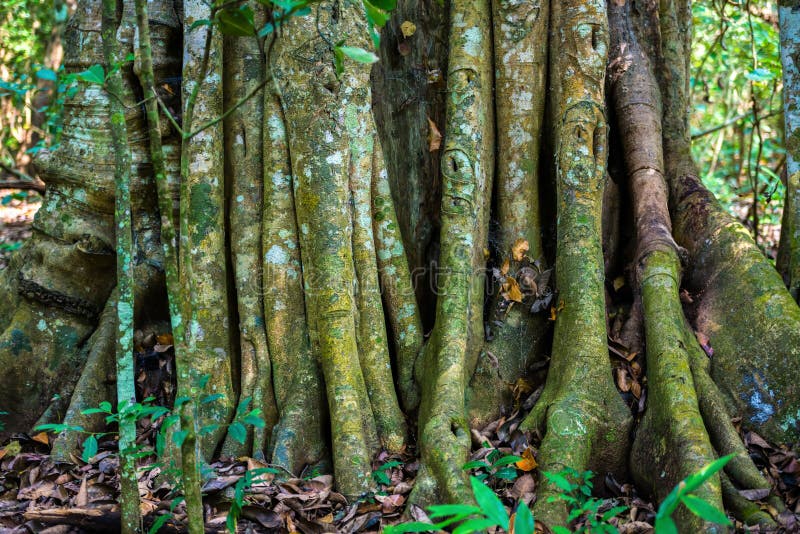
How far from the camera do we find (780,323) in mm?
3643

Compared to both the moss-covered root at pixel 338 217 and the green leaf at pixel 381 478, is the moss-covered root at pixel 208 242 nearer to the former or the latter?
the moss-covered root at pixel 338 217

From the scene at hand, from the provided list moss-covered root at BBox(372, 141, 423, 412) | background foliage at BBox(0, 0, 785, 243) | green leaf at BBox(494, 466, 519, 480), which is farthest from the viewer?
background foliage at BBox(0, 0, 785, 243)

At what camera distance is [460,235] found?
12.6ft

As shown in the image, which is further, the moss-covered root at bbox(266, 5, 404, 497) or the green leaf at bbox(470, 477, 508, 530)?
the moss-covered root at bbox(266, 5, 404, 497)

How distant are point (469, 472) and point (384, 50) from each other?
2594mm

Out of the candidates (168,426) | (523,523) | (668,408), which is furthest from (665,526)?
(168,426)

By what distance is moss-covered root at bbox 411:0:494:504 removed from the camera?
3391 millimetres

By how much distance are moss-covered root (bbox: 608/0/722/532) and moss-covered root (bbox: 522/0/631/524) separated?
0.76 ft

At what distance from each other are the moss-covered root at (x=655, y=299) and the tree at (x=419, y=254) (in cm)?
2

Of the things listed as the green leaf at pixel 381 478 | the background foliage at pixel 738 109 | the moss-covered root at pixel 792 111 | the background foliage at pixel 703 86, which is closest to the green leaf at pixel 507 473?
the green leaf at pixel 381 478

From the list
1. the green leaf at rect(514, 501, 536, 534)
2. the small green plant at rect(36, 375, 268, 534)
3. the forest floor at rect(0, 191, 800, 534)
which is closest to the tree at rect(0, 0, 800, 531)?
the forest floor at rect(0, 191, 800, 534)

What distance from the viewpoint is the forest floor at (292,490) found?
2959mm

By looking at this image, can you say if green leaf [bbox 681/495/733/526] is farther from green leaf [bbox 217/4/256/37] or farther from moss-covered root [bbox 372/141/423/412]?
moss-covered root [bbox 372/141/423/412]

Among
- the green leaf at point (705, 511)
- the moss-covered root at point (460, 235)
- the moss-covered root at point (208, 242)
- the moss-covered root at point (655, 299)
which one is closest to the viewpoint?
the green leaf at point (705, 511)
